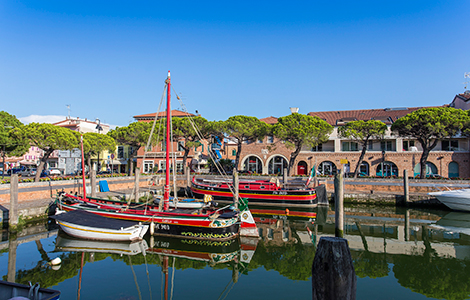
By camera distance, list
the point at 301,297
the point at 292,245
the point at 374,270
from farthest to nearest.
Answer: the point at 292,245 → the point at 374,270 → the point at 301,297

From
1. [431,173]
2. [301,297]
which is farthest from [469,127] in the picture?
[301,297]

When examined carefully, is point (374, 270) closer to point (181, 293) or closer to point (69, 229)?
point (181, 293)

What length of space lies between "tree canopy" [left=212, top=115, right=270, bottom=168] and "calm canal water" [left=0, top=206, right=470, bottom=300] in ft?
Result: 66.5

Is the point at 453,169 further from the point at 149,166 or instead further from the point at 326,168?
the point at 149,166

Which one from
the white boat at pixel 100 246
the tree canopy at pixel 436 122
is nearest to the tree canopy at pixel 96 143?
the white boat at pixel 100 246

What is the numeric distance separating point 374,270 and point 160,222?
10191mm

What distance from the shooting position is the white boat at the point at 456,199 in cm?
2123

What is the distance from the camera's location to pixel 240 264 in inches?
467

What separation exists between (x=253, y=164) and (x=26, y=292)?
39.9 m

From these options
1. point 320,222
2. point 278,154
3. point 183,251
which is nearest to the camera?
point 183,251

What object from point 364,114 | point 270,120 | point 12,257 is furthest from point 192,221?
point 364,114

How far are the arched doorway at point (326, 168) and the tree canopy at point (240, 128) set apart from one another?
997 centimetres

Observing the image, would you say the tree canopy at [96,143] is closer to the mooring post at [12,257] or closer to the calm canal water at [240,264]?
the calm canal water at [240,264]

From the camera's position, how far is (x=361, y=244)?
14617mm
